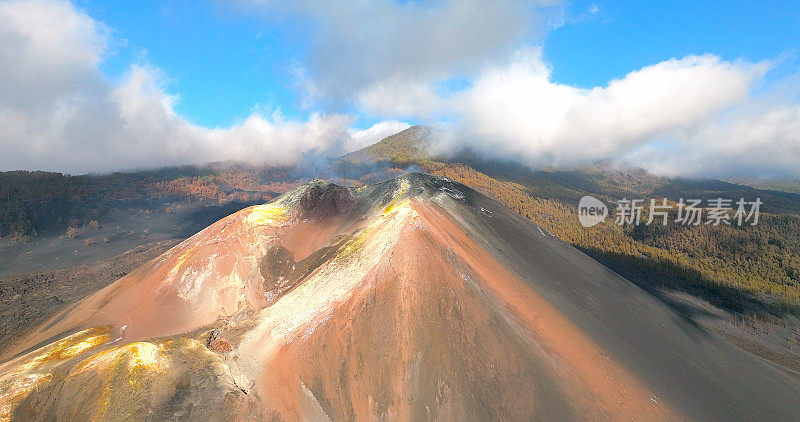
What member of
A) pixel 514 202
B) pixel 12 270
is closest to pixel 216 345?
pixel 12 270

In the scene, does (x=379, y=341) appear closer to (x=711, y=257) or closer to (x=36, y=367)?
(x=36, y=367)

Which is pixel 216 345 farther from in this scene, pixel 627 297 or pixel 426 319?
pixel 627 297

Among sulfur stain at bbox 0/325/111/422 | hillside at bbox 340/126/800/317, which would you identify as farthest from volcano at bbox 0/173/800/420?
hillside at bbox 340/126/800/317

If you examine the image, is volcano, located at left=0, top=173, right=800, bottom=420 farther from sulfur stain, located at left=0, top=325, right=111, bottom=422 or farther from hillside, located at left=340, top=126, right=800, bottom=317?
hillside, located at left=340, top=126, right=800, bottom=317

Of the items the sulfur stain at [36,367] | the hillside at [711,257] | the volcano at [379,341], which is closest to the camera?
the sulfur stain at [36,367]

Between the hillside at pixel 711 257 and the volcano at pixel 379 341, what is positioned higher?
the volcano at pixel 379 341

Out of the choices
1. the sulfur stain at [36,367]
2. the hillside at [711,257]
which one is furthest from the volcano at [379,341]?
the hillside at [711,257]

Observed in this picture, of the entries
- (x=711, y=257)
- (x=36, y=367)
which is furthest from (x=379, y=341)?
(x=711, y=257)

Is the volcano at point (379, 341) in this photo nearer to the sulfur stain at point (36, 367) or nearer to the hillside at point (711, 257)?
the sulfur stain at point (36, 367)

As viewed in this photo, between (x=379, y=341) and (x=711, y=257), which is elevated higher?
(x=379, y=341)
